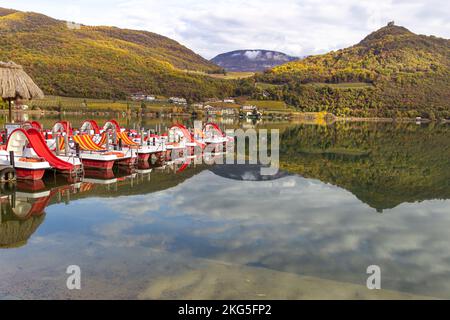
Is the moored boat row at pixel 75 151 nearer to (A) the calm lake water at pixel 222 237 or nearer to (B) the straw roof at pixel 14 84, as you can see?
(A) the calm lake water at pixel 222 237

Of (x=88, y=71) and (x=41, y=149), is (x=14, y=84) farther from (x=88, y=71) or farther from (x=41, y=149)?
(x=88, y=71)

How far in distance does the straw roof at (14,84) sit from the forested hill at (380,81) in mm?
98209

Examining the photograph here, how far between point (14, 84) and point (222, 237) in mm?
18827

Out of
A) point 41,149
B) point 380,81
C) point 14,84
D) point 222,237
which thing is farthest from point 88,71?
point 222,237

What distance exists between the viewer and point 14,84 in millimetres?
23109

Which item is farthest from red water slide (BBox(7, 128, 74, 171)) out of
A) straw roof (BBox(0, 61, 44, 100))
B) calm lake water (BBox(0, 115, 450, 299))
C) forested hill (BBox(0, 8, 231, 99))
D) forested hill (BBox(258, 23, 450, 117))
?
forested hill (BBox(258, 23, 450, 117))

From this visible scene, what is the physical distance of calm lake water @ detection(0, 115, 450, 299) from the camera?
23.8 ft

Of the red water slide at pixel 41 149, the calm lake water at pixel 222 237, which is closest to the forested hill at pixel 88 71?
the red water slide at pixel 41 149

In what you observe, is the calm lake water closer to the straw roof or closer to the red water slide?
the red water slide

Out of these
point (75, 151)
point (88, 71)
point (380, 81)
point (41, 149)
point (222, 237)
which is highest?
point (88, 71)

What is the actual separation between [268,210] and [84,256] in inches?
235

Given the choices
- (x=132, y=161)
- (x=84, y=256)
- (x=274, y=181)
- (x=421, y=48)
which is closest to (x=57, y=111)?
(x=132, y=161)

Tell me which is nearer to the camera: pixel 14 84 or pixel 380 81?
pixel 14 84

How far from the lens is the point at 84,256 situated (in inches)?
334
